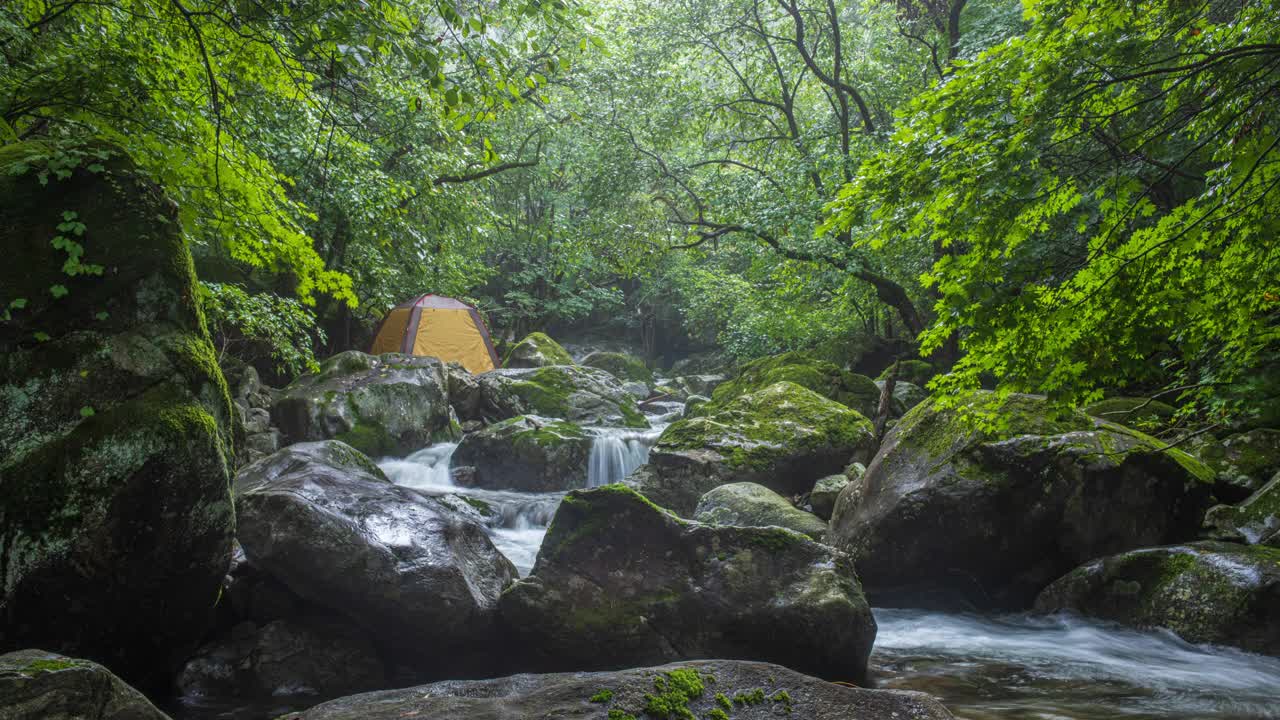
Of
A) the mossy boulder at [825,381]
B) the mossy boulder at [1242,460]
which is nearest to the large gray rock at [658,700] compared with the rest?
the mossy boulder at [1242,460]

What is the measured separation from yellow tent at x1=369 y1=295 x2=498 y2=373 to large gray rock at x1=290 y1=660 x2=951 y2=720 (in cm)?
1653

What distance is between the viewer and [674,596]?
529 centimetres

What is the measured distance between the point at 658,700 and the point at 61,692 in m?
2.33

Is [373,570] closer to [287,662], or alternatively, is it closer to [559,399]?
[287,662]

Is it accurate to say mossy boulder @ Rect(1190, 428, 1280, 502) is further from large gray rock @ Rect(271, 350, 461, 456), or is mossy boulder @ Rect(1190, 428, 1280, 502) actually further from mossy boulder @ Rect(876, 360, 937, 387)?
large gray rock @ Rect(271, 350, 461, 456)

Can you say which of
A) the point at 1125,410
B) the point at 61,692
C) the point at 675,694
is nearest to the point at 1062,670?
the point at 675,694

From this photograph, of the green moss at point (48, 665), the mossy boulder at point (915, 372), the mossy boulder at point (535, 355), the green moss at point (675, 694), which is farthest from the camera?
the mossy boulder at point (535, 355)

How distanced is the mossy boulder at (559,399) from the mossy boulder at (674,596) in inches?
372

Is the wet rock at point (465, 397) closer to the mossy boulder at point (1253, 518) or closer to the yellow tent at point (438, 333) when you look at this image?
the yellow tent at point (438, 333)

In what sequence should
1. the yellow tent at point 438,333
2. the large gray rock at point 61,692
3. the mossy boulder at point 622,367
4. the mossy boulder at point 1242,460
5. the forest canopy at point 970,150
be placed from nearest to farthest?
the large gray rock at point 61,692, the forest canopy at point 970,150, the mossy boulder at point 1242,460, the yellow tent at point 438,333, the mossy boulder at point 622,367

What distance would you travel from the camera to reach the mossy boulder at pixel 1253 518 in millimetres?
6230

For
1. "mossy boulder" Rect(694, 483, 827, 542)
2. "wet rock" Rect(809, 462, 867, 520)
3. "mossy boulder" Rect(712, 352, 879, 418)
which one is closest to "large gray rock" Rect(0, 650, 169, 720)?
"mossy boulder" Rect(694, 483, 827, 542)

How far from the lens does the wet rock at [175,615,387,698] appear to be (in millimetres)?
4996

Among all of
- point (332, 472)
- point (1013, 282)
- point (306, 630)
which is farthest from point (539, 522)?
point (1013, 282)
